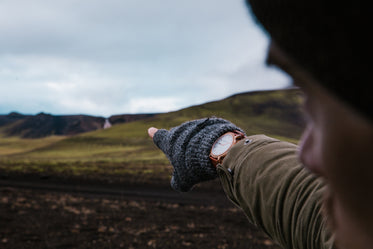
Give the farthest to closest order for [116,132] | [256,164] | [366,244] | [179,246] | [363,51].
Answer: [116,132] → [179,246] → [256,164] → [366,244] → [363,51]

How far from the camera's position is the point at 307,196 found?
1178mm

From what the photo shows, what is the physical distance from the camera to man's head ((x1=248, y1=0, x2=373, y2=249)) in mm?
398

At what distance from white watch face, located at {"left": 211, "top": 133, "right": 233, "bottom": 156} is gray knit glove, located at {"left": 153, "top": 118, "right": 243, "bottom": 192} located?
0.02m

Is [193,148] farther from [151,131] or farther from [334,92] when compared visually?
[334,92]

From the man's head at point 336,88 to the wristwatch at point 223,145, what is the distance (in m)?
1.17

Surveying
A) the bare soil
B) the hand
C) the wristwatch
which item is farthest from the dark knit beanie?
the bare soil

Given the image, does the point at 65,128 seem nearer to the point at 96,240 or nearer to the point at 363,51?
the point at 96,240

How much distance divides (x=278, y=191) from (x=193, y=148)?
61cm

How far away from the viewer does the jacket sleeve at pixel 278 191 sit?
1131mm

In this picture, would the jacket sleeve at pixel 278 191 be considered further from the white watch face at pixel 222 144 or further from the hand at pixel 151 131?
the hand at pixel 151 131

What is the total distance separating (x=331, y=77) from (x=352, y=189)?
0.18m

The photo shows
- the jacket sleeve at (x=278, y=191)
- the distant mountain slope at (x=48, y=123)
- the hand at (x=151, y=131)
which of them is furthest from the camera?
the distant mountain slope at (x=48, y=123)

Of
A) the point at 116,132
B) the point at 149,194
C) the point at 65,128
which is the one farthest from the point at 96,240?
the point at 65,128

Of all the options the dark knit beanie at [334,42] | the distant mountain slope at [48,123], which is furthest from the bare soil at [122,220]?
the distant mountain slope at [48,123]
